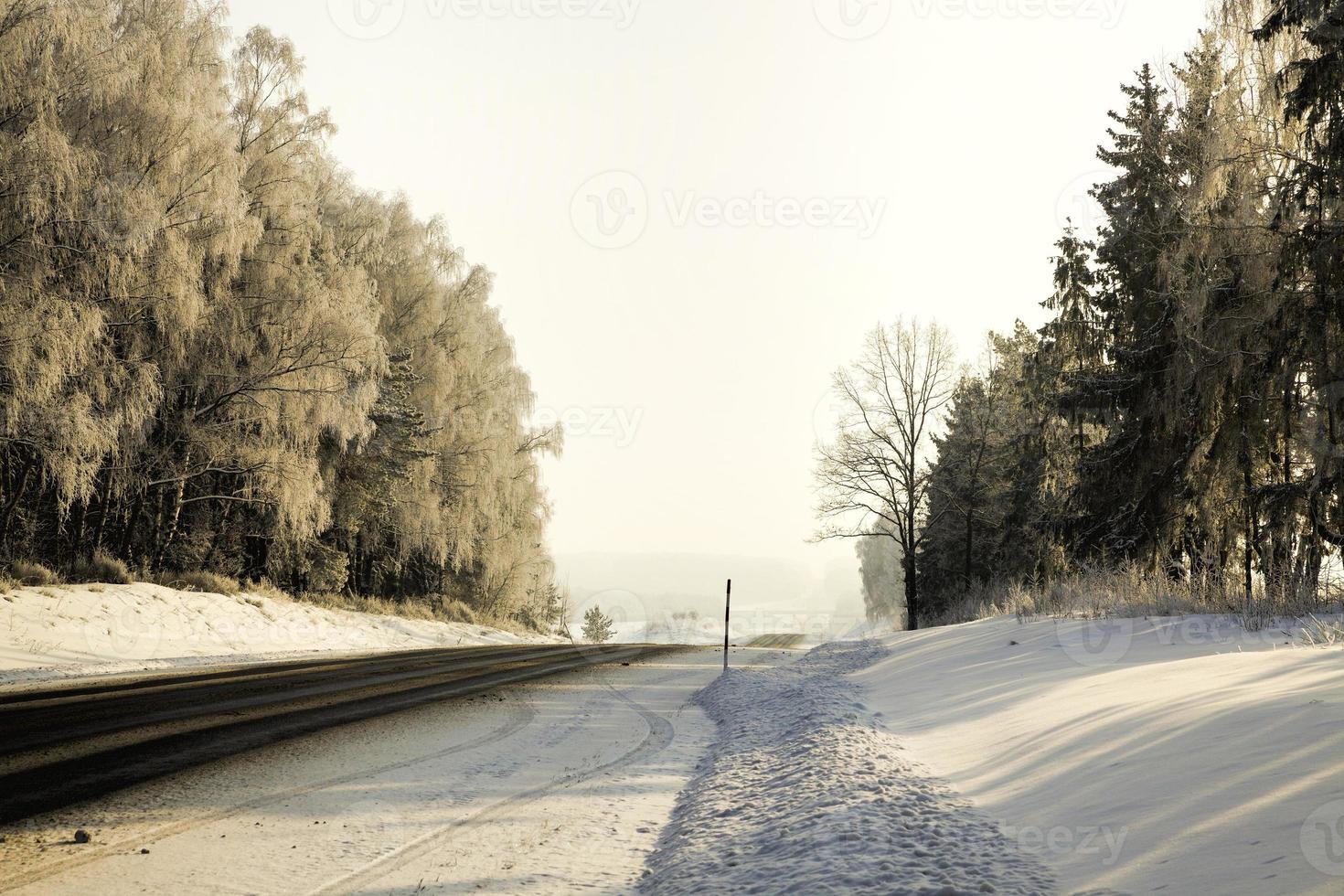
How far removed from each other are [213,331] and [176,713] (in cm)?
1414

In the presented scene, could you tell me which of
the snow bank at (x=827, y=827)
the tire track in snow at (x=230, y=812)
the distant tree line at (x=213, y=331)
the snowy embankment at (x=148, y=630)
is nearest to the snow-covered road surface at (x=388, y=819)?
the tire track in snow at (x=230, y=812)

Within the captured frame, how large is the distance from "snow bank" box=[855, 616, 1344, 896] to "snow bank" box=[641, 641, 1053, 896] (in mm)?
225

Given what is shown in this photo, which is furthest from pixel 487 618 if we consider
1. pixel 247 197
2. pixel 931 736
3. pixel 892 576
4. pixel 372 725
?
pixel 892 576

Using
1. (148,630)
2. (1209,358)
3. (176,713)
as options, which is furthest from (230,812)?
(1209,358)

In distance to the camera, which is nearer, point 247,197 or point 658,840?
point 658,840

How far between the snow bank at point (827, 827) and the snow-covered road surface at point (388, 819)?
1.06 feet

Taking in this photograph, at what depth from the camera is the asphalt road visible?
215 inches

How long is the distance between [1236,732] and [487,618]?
1286 inches

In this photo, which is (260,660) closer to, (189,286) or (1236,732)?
(189,286)

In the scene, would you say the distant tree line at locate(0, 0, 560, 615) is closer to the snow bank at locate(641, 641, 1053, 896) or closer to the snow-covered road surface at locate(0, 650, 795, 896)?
the snow-covered road surface at locate(0, 650, 795, 896)

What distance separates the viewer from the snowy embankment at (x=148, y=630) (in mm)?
12180

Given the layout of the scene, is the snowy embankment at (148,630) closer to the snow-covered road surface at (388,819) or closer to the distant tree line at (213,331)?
the distant tree line at (213,331)

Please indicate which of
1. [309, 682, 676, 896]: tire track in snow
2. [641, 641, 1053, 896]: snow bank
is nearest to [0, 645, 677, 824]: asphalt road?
[309, 682, 676, 896]: tire track in snow

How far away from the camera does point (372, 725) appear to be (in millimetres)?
7812
